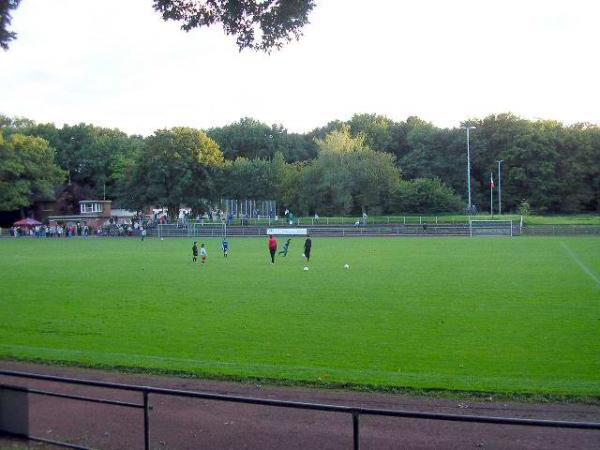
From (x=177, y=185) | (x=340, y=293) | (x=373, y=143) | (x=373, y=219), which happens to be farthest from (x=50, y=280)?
(x=373, y=143)

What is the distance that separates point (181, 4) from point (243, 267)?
19.6m

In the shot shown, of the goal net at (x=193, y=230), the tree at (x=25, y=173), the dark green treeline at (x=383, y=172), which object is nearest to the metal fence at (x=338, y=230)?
the goal net at (x=193, y=230)

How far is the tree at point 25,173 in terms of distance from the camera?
82.8 m

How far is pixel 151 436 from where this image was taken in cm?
662

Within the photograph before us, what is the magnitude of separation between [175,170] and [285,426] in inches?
2890

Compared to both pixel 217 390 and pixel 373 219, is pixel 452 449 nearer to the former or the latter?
pixel 217 390

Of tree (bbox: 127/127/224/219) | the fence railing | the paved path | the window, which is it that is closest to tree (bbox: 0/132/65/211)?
the window

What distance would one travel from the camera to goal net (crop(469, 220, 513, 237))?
60056 millimetres

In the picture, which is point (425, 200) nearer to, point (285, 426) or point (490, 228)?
A: point (490, 228)

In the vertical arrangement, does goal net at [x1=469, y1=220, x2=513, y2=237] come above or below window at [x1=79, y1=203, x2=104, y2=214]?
below

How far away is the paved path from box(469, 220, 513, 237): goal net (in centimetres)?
5279

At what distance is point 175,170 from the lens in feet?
260

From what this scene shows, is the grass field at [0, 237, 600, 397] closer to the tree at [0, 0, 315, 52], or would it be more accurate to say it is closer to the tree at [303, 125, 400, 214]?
the tree at [0, 0, 315, 52]

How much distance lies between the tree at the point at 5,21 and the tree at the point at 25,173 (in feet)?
250
